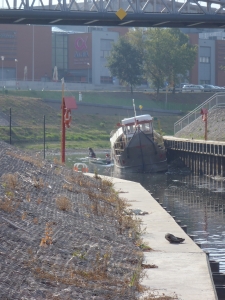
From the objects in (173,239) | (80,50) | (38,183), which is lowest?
(173,239)

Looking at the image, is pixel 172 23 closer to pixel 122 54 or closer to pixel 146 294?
pixel 146 294

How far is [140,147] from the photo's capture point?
4781 cm

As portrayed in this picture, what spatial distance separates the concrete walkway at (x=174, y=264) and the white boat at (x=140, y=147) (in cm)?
2848

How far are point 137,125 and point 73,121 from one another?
2990 cm

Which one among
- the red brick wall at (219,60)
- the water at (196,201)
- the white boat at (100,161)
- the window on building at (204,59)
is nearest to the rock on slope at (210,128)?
the white boat at (100,161)

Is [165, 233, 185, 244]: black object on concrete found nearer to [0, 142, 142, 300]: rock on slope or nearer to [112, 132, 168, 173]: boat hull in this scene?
[0, 142, 142, 300]: rock on slope

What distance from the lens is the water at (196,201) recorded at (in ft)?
67.5

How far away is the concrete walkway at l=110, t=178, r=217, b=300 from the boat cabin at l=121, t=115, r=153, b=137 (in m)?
28.6

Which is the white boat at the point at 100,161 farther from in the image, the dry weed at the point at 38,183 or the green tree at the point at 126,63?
the green tree at the point at 126,63

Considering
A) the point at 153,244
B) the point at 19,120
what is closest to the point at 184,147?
the point at 19,120

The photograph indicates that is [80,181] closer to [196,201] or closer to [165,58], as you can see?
[196,201]

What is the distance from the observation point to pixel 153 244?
14867 mm

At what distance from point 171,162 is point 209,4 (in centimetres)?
1445

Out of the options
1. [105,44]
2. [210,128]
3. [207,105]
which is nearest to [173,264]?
[210,128]
